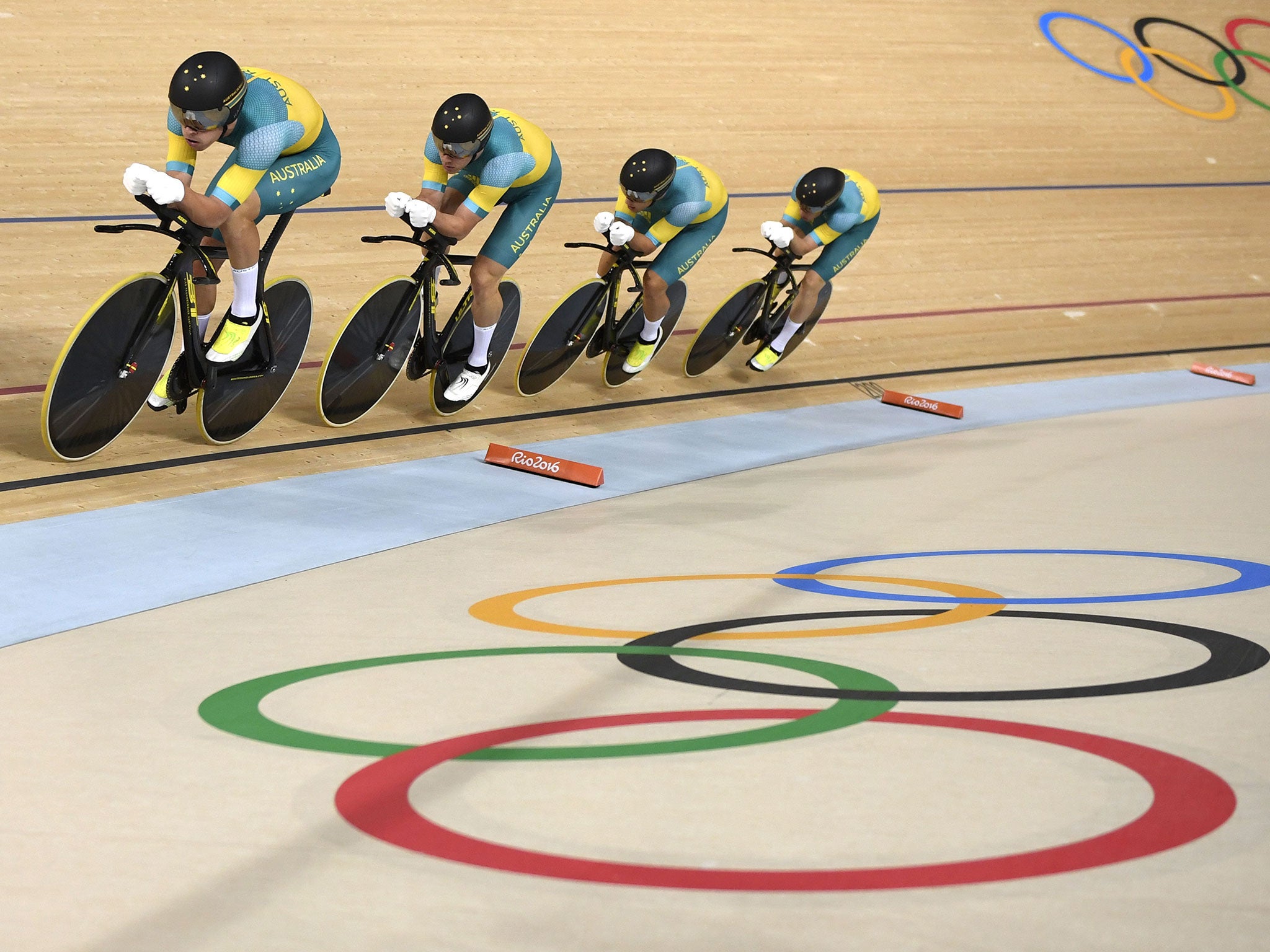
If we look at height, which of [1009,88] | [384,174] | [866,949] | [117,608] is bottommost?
[117,608]

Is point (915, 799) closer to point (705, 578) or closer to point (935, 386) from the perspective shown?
point (705, 578)

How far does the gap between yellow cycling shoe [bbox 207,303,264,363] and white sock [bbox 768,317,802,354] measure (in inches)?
106

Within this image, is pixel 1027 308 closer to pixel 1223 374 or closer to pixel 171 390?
pixel 1223 374


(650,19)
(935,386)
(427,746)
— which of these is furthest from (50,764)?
(650,19)

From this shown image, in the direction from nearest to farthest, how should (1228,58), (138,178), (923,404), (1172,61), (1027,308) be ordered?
(138,178), (923,404), (1027,308), (1172,61), (1228,58)

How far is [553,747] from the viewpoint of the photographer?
2.11 m

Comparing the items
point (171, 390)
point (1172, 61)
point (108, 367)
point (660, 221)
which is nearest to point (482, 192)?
point (660, 221)

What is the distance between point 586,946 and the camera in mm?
1457

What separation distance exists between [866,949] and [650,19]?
30.3 feet

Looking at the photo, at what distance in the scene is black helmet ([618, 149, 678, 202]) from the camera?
4.90 m

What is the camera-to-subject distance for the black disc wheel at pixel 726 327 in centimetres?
581

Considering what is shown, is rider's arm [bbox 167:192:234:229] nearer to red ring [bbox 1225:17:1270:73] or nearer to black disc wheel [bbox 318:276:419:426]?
black disc wheel [bbox 318:276:419:426]

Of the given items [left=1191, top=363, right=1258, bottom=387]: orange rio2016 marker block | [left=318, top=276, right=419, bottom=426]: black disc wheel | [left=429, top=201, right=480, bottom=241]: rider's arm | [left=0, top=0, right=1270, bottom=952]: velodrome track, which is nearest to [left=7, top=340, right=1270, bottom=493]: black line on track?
[left=0, top=0, right=1270, bottom=952]: velodrome track

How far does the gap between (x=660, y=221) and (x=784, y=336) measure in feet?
3.37
